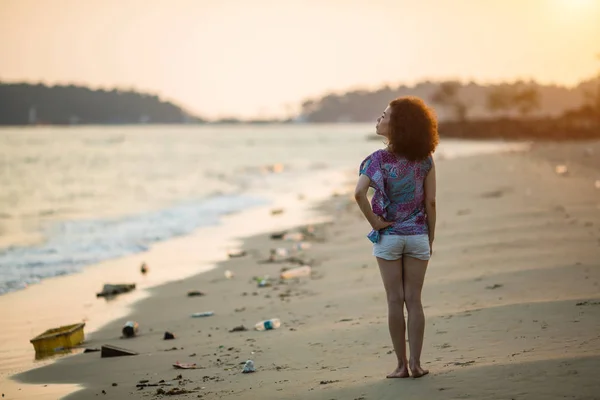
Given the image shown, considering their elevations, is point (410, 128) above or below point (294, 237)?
above

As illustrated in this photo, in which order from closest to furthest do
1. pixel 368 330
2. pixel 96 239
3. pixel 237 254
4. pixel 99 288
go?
pixel 368 330 → pixel 99 288 → pixel 237 254 → pixel 96 239

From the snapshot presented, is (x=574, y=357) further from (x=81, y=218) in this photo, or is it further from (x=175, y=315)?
(x=81, y=218)

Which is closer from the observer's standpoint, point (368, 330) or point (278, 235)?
point (368, 330)

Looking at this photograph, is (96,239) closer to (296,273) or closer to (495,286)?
(296,273)

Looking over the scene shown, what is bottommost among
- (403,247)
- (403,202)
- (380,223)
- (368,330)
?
(368,330)

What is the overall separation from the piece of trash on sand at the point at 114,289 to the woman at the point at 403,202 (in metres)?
6.31

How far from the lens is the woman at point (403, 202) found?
4.82 meters

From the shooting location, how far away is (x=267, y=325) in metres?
7.50

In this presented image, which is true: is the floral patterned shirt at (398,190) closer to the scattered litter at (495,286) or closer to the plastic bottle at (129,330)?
the scattered litter at (495,286)

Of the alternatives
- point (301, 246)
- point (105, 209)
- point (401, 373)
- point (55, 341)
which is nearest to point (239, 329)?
point (55, 341)

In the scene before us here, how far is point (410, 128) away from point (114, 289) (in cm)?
678

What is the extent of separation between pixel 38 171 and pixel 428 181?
50.4 meters

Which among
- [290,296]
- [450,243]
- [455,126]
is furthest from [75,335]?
[455,126]

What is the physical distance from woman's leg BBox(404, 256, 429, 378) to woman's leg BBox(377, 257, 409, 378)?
5 centimetres
